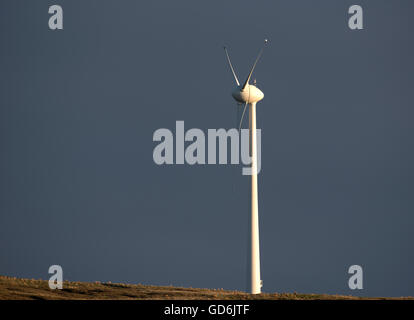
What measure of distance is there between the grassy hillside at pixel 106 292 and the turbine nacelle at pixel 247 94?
1062 inches

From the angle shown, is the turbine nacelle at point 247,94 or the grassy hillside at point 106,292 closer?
the grassy hillside at point 106,292

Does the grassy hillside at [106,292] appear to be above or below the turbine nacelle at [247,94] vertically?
below

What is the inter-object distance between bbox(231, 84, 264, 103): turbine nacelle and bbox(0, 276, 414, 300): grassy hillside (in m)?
27.0

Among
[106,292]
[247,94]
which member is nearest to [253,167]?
[247,94]

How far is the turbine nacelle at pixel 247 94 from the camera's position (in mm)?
97875

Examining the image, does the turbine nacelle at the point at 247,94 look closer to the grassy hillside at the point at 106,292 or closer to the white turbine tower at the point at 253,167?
the white turbine tower at the point at 253,167

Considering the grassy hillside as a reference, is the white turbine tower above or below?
above

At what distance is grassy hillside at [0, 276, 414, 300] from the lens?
2704 inches

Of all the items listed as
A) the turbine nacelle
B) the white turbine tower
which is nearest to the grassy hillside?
the white turbine tower

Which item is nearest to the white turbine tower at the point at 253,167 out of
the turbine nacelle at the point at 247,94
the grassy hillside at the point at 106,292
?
the turbine nacelle at the point at 247,94

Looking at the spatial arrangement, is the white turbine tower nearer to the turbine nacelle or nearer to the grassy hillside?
the turbine nacelle

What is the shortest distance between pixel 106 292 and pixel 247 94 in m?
34.5

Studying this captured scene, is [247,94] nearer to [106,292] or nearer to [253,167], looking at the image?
[253,167]
